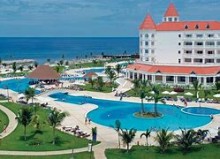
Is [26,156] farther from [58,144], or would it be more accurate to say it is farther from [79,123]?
[79,123]

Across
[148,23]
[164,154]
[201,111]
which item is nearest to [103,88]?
[148,23]

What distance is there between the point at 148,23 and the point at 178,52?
898 centimetres

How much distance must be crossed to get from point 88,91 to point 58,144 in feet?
112

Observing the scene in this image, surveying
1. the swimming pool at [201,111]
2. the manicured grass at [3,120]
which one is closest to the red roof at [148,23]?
the swimming pool at [201,111]

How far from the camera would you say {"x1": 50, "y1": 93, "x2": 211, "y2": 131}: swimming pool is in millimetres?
46969

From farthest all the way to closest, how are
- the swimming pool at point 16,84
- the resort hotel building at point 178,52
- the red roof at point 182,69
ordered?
1. the swimming pool at point 16,84
2. the resort hotel building at point 178,52
3. the red roof at point 182,69

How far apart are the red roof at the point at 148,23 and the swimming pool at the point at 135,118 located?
83.5ft

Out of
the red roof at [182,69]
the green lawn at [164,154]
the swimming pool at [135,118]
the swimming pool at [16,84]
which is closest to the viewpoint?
the green lawn at [164,154]

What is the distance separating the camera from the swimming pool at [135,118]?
46969 millimetres

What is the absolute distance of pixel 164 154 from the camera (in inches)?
1353

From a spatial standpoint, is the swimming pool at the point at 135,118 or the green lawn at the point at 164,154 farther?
the swimming pool at the point at 135,118

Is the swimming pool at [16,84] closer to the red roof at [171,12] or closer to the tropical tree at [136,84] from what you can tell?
the tropical tree at [136,84]

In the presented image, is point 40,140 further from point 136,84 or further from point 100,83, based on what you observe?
point 100,83

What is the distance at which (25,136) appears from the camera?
130 feet
